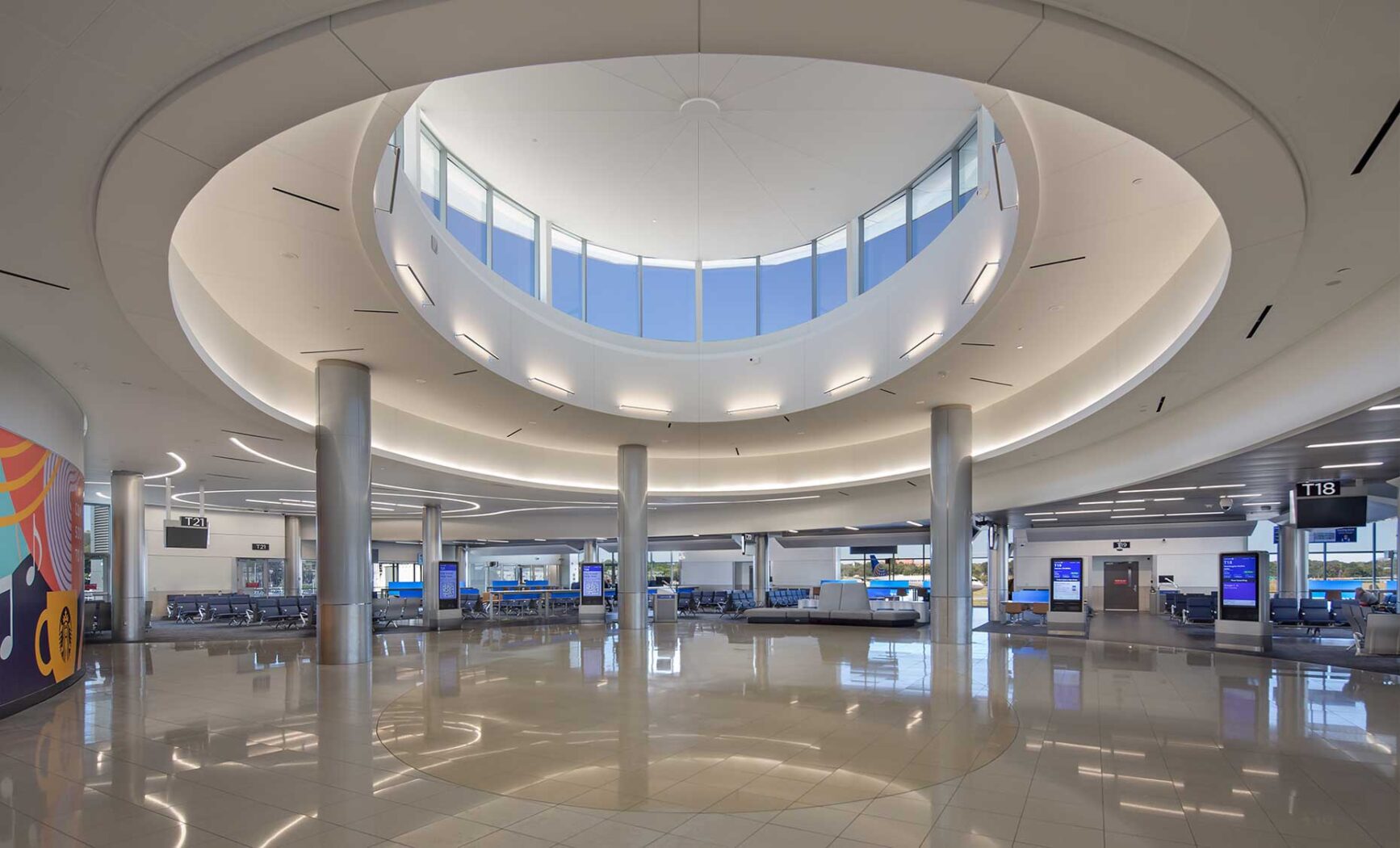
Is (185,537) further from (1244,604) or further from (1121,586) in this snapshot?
(1121,586)

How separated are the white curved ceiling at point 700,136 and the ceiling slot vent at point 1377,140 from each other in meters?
6.64

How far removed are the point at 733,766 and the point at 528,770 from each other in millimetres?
1693

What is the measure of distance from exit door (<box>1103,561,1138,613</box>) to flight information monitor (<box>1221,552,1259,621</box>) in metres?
18.5

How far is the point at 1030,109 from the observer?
280 inches

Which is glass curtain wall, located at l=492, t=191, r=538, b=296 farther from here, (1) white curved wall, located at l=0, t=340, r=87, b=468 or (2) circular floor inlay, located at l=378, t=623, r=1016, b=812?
(2) circular floor inlay, located at l=378, t=623, r=1016, b=812

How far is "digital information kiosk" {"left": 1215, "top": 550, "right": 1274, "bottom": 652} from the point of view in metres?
16.6

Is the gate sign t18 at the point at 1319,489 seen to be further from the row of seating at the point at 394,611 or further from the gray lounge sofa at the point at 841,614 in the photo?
the row of seating at the point at 394,611

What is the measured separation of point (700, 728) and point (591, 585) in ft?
59.5

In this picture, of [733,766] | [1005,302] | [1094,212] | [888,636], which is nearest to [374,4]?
[733,766]

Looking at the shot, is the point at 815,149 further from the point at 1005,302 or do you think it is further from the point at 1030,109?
the point at 1030,109

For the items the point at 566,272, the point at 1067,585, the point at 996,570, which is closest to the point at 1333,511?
the point at 1067,585

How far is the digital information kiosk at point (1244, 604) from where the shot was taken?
54.6 ft

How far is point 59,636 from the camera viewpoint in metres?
10.8

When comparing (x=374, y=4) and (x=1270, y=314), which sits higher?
(x=374, y=4)
